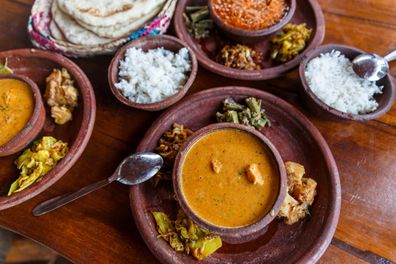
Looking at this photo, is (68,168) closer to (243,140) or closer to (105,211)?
(105,211)

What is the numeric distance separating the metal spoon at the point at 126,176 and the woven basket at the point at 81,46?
0.84 metres

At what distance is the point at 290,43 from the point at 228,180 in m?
1.14

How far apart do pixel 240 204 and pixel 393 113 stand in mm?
1228

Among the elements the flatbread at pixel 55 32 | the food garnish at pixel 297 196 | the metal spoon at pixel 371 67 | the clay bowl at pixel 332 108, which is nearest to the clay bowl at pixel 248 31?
the clay bowl at pixel 332 108

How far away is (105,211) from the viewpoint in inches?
75.2

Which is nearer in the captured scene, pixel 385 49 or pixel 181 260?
pixel 181 260

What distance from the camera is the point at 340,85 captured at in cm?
215

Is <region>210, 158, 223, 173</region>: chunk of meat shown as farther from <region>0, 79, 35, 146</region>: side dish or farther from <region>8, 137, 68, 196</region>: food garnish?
<region>0, 79, 35, 146</region>: side dish

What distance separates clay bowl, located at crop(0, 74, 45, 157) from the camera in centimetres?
190

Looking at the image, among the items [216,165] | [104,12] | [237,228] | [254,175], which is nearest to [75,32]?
[104,12]

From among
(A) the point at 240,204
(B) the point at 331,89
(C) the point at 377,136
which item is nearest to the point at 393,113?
(C) the point at 377,136

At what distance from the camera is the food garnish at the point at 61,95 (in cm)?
215

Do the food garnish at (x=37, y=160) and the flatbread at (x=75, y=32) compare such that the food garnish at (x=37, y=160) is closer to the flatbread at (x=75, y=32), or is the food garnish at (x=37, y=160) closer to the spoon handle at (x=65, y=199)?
the spoon handle at (x=65, y=199)

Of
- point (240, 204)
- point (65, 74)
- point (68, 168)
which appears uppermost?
point (65, 74)
